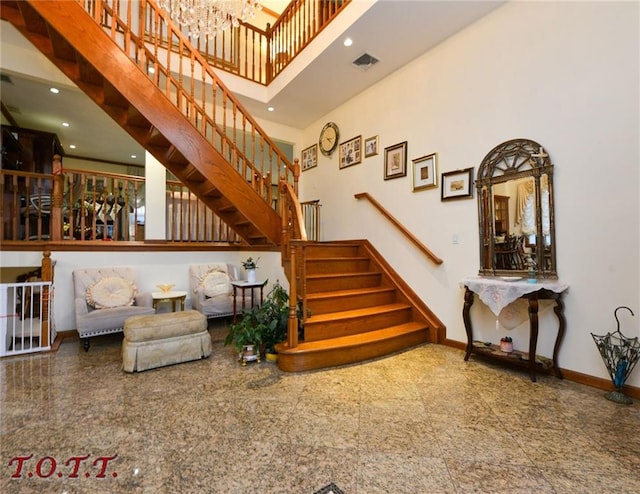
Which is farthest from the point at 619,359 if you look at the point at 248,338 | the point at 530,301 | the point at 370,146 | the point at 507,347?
the point at 370,146

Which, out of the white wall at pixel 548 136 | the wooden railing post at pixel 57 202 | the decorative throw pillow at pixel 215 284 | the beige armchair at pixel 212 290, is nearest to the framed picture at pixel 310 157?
the white wall at pixel 548 136

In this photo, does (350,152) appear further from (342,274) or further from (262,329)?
(262,329)

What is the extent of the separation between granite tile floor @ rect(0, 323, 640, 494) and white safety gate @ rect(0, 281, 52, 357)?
572mm

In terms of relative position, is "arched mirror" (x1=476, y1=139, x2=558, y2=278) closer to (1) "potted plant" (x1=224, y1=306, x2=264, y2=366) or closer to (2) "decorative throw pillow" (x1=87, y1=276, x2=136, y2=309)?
(1) "potted plant" (x1=224, y1=306, x2=264, y2=366)

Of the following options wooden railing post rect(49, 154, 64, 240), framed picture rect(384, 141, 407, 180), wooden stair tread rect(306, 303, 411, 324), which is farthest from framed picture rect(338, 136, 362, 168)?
wooden railing post rect(49, 154, 64, 240)

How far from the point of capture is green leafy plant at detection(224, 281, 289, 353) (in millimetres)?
2977

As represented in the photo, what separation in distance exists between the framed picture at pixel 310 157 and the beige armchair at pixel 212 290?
2673 millimetres

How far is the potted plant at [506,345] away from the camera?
2875 millimetres

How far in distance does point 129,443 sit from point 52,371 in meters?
1.82

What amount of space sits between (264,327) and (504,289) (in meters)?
2.33

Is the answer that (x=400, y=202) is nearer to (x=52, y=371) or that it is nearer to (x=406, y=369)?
(x=406, y=369)

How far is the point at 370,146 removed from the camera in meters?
4.71

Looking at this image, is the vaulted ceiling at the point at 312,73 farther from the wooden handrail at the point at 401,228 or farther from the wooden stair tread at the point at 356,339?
the wooden stair tread at the point at 356,339

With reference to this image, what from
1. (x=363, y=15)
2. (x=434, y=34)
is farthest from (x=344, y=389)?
(x=434, y=34)
